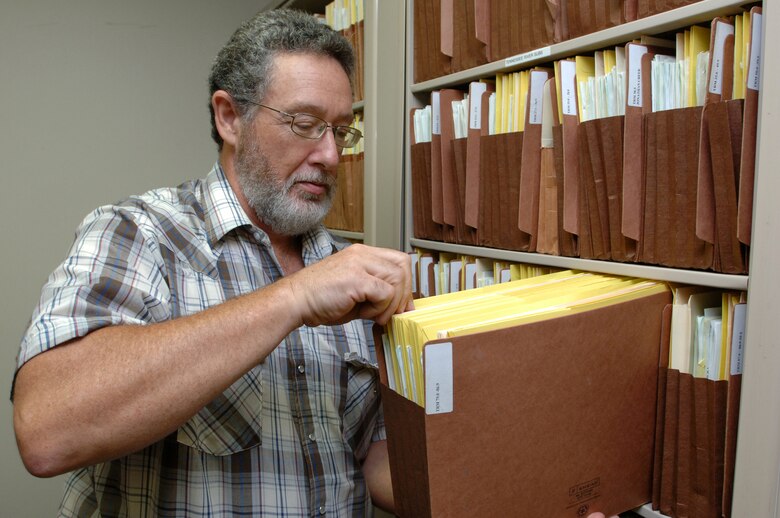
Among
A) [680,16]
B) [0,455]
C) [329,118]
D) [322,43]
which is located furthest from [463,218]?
[0,455]

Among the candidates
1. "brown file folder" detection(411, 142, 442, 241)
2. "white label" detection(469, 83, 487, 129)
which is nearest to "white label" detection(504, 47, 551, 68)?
"white label" detection(469, 83, 487, 129)

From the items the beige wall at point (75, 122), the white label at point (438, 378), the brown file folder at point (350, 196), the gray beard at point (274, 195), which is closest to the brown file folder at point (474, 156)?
the gray beard at point (274, 195)

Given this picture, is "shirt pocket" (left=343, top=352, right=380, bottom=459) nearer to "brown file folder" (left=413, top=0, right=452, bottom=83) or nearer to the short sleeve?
the short sleeve

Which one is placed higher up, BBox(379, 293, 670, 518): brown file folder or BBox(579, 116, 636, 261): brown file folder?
BBox(579, 116, 636, 261): brown file folder

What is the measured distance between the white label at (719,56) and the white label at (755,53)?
44 mm

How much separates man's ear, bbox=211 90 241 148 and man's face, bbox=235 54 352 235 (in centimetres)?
4

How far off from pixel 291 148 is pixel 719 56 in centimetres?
77

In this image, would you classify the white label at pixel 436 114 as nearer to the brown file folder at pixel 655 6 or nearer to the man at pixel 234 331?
the man at pixel 234 331

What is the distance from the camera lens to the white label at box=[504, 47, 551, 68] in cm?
113

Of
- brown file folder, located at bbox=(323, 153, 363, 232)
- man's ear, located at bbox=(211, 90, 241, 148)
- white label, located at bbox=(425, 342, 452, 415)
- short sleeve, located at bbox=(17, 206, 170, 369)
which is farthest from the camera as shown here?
brown file folder, located at bbox=(323, 153, 363, 232)

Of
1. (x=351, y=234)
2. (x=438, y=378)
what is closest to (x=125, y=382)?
(x=438, y=378)

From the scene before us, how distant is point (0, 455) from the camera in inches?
90.0

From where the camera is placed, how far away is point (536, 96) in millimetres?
1149

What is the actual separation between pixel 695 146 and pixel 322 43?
30.0 inches
